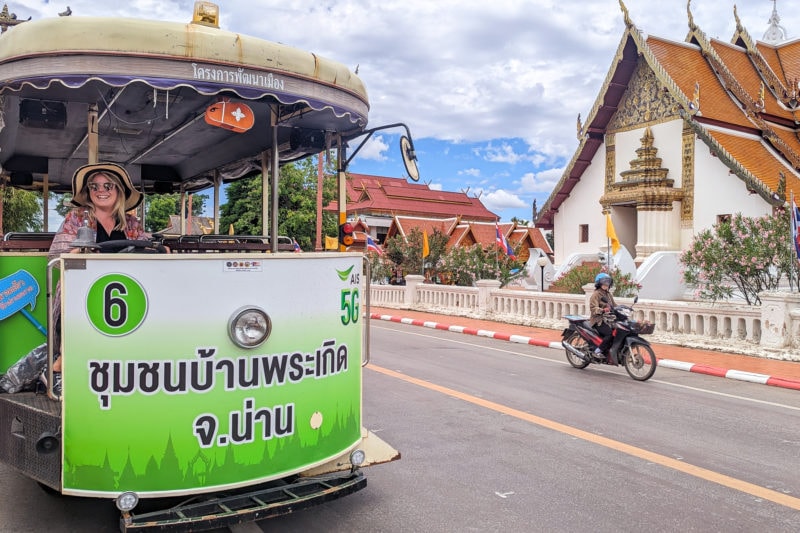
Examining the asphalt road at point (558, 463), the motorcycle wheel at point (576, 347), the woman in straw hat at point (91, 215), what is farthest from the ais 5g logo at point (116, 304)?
the motorcycle wheel at point (576, 347)

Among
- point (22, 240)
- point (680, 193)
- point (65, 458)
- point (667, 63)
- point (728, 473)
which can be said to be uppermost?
point (667, 63)

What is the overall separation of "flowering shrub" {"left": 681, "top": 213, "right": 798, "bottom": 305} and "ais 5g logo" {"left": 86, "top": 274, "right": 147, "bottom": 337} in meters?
12.7

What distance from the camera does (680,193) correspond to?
27.2m

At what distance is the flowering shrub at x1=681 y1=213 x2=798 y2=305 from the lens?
1345 centimetres

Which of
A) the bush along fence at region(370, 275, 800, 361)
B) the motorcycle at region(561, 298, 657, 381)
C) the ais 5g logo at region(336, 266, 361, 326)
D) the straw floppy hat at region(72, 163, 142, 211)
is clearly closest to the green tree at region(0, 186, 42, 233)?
the bush along fence at region(370, 275, 800, 361)

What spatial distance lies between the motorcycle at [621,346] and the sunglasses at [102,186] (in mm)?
7864

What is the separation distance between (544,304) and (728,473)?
492 inches

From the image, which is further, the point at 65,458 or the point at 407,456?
the point at 407,456

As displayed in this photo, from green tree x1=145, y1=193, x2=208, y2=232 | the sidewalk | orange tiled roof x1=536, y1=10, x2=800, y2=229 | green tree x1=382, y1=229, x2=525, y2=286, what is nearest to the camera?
green tree x1=145, y1=193, x2=208, y2=232

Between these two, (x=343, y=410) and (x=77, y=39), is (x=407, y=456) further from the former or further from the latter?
(x=77, y=39)

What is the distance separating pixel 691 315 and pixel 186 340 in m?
12.5

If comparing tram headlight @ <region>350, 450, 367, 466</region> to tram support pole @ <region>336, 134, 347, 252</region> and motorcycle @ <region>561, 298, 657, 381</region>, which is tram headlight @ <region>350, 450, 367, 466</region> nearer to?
tram support pole @ <region>336, 134, 347, 252</region>

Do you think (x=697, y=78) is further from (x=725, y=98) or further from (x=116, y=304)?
(x=116, y=304)

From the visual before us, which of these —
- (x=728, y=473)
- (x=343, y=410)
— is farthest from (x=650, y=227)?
(x=343, y=410)
